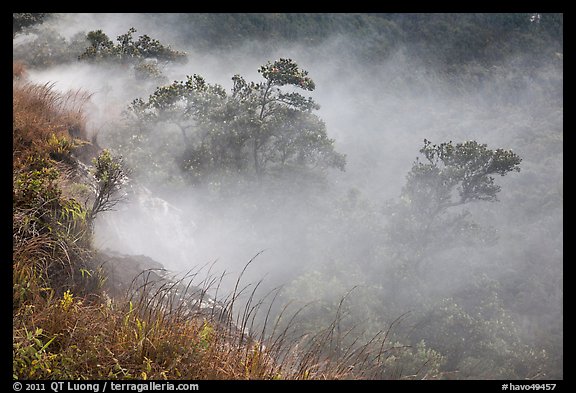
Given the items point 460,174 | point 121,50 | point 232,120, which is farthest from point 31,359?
point 121,50

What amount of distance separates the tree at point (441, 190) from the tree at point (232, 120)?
5860 mm

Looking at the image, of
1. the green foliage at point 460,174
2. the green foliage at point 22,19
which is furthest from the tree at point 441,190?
the green foliage at point 22,19

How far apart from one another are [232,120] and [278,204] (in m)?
6.51

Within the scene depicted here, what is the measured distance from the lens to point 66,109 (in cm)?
938

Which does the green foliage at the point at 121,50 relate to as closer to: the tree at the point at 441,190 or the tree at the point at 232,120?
the tree at the point at 232,120

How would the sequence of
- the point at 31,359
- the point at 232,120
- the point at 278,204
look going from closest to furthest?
the point at 31,359, the point at 232,120, the point at 278,204

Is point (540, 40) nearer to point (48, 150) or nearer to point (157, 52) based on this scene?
point (157, 52)

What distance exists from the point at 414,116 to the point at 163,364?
214ft

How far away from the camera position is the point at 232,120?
22297 millimetres

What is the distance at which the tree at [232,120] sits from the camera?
20500mm

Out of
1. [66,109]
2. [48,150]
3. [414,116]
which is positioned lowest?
[48,150]

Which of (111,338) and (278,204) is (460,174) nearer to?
(278,204)

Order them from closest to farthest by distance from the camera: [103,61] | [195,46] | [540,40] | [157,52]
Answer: [103,61], [157,52], [195,46], [540,40]
